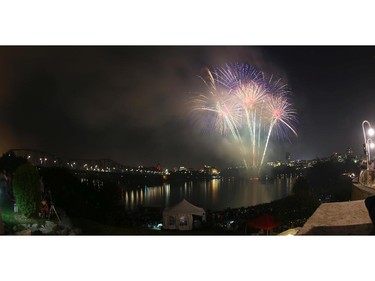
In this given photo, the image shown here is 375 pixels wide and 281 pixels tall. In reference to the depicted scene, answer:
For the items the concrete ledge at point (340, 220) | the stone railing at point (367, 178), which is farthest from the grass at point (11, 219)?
the stone railing at point (367, 178)

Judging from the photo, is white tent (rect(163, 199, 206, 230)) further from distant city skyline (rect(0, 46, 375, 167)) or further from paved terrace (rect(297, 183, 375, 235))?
paved terrace (rect(297, 183, 375, 235))

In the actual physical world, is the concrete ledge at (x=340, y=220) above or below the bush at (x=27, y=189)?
below

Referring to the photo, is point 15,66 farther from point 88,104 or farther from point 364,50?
point 364,50

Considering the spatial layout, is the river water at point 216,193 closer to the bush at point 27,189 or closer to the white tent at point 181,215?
the white tent at point 181,215

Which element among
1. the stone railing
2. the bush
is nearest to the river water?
the stone railing

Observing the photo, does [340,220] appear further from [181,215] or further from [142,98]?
[142,98]
